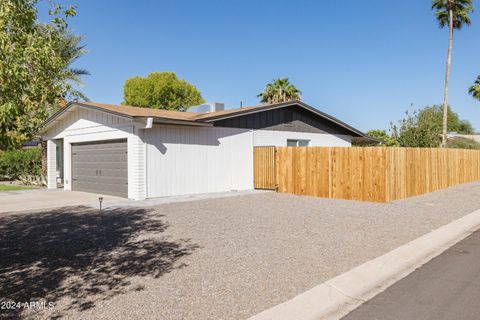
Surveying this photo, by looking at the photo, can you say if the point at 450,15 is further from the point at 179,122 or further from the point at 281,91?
the point at 179,122

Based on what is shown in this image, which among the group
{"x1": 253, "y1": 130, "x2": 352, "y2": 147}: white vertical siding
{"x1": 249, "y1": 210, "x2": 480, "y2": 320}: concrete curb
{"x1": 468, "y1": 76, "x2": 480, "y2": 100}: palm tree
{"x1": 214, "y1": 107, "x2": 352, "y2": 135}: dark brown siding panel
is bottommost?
{"x1": 249, "y1": 210, "x2": 480, "y2": 320}: concrete curb

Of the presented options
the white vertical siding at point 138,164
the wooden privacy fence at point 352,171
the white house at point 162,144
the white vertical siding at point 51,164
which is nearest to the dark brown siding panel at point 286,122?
the white house at point 162,144

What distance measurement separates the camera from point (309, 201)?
13.5m

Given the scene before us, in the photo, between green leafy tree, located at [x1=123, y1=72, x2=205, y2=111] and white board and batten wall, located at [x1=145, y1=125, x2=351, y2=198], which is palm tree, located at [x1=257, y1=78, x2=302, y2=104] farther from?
white board and batten wall, located at [x1=145, y1=125, x2=351, y2=198]

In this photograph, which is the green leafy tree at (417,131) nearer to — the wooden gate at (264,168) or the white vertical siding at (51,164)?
the wooden gate at (264,168)

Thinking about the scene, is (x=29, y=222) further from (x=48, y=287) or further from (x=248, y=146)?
(x=248, y=146)

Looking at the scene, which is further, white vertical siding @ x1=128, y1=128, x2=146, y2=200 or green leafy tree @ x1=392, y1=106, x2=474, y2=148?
green leafy tree @ x1=392, y1=106, x2=474, y2=148

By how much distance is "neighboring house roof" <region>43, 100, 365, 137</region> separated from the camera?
1375 cm

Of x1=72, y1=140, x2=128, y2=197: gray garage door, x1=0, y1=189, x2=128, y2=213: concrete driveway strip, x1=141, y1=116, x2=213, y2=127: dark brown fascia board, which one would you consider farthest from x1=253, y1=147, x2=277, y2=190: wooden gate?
x1=0, y1=189, x2=128, y2=213: concrete driveway strip

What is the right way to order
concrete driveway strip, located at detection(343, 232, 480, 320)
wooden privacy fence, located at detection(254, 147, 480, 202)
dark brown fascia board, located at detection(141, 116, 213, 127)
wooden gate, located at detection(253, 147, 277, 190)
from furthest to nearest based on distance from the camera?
wooden gate, located at detection(253, 147, 277, 190), wooden privacy fence, located at detection(254, 147, 480, 202), dark brown fascia board, located at detection(141, 116, 213, 127), concrete driveway strip, located at detection(343, 232, 480, 320)

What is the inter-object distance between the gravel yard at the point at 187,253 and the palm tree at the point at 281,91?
27.0 meters

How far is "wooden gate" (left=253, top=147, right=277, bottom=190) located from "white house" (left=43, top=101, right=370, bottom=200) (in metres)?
0.26

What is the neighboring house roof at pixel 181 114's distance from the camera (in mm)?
13750

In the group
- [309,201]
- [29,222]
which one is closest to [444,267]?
[309,201]
